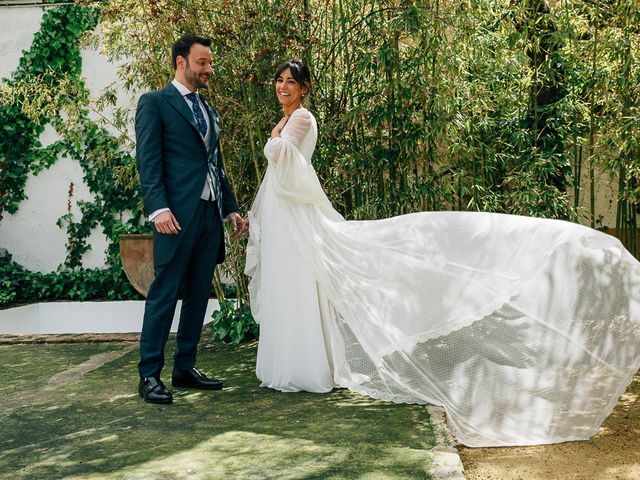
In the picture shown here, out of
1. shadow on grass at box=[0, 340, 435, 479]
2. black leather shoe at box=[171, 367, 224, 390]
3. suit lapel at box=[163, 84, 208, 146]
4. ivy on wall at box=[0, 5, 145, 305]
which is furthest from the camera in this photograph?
ivy on wall at box=[0, 5, 145, 305]

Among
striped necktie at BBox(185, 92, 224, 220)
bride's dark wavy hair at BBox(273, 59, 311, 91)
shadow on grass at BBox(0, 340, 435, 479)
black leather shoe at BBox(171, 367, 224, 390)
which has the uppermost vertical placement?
bride's dark wavy hair at BBox(273, 59, 311, 91)

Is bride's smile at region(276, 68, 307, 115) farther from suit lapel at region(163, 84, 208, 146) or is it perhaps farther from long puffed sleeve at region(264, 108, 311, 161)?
suit lapel at region(163, 84, 208, 146)

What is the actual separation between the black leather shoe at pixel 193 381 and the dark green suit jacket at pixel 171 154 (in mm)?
610

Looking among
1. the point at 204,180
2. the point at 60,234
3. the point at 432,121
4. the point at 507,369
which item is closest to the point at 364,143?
the point at 432,121

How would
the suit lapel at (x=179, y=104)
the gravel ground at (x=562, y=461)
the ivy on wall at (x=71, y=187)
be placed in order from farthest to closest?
1. the ivy on wall at (x=71, y=187)
2. the suit lapel at (x=179, y=104)
3. the gravel ground at (x=562, y=461)

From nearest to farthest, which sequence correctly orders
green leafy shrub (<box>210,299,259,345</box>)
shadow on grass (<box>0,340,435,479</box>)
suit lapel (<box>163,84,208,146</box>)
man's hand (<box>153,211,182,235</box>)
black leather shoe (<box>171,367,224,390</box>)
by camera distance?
1. shadow on grass (<box>0,340,435,479</box>)
2. man's hand (<box>153,211,182,235</box>)
3. suit lapel (<box>163,84,208,146</box>)
4. black leather shoe (<box>171,367,224,390</box>)
5. green leafy shrub (<box>210,299,259,345</box>)

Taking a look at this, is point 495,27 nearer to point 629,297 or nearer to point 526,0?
point 526,0

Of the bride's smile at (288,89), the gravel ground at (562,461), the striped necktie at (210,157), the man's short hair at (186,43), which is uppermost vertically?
the man's short hair at (186,43)

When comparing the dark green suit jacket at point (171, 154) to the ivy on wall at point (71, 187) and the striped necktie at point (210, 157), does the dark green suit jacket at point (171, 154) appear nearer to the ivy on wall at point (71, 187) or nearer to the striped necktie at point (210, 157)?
the striped necktie at point (210, 157)

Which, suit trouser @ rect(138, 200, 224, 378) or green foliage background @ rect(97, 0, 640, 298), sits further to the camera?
green foliage background @ rect(97, 0, 640, 298)

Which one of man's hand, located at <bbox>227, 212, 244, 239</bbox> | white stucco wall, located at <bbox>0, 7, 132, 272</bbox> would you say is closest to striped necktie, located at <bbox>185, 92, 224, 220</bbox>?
man's hand, located at <bbox>227, 212, 244, 239</bbox>

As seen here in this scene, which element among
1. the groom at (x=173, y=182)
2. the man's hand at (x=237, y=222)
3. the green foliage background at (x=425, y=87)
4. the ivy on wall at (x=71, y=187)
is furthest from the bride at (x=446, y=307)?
the ivy on wall at (x=71, y=187)

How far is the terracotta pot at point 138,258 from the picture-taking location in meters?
6.85

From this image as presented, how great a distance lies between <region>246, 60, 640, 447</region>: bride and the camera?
3.05 m
